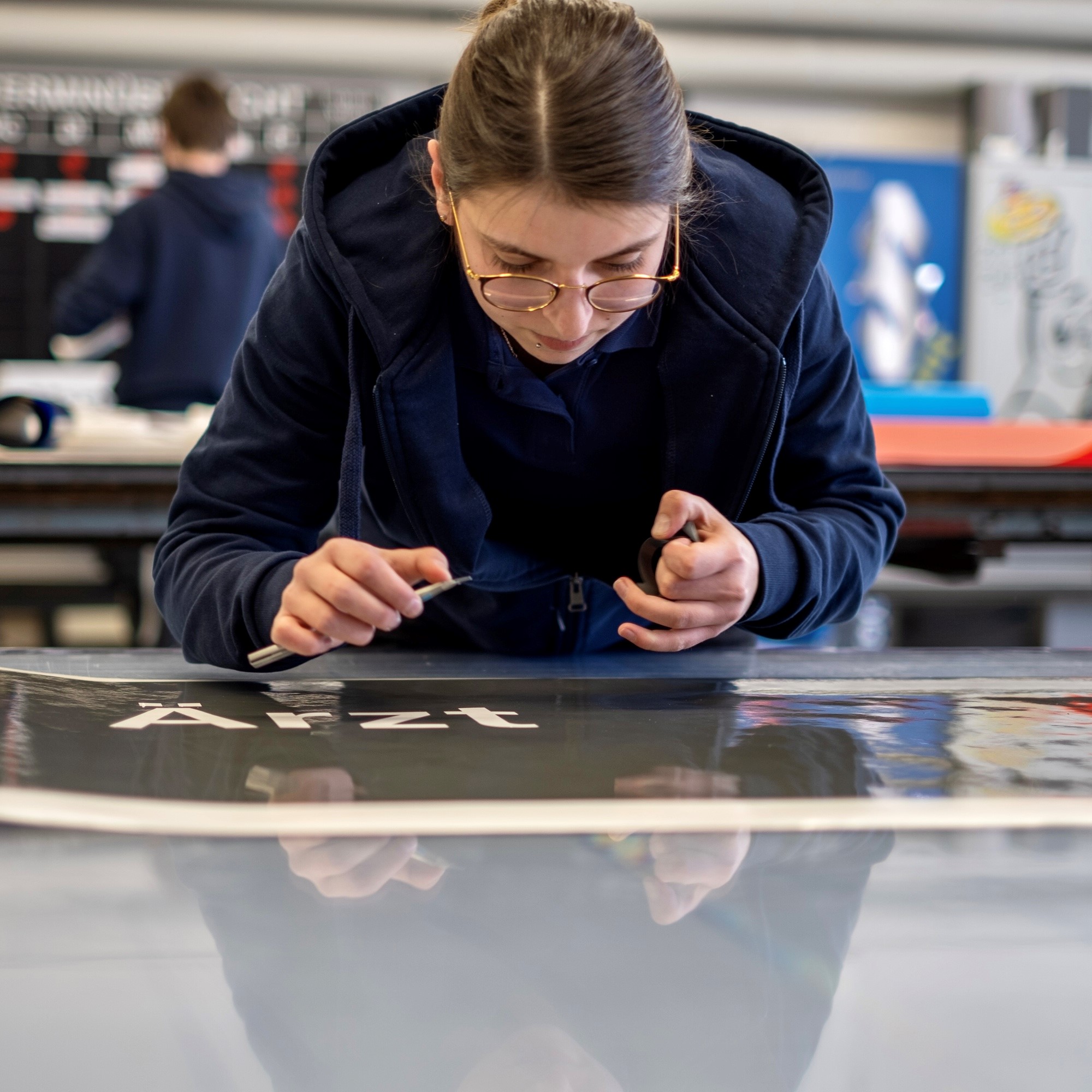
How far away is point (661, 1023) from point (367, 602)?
433mm

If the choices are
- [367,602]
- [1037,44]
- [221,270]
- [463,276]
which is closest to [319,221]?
[463,276]

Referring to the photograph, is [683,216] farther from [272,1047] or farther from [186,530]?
[272,1047]

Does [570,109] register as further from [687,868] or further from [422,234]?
[687,868]

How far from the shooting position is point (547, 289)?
2.88ft

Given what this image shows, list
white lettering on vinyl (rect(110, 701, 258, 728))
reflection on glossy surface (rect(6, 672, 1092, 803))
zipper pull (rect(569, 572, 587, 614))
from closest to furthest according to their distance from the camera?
reflection on glossy surface (rect(6, 672, 1092, 803)) → white lettering on vinyl (rect(110, 701, 258, 728)) → zipper pull (rect(569, 572, 587, 614))

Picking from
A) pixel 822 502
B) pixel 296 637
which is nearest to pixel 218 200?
pixel 822 502

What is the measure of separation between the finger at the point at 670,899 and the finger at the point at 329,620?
14.7 inches

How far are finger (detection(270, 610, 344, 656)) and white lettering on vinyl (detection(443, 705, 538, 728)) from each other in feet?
0.32

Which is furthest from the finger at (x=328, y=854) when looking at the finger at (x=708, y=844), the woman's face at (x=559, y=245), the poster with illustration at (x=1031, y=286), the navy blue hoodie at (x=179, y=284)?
the poster with illustration at (x=1031, y=286)

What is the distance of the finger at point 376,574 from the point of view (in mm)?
789

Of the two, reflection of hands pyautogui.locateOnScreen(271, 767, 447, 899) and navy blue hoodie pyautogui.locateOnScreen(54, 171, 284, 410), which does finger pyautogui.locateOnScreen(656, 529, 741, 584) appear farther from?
navy blue hoodie pyautogui.locateOnScreen(54, 171, 284, 410)

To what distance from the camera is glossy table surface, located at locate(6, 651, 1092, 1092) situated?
398 mm

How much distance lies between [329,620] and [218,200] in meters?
2.38

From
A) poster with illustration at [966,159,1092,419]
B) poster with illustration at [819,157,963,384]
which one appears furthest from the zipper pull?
poster with illustration at [966,159,1092,419]
